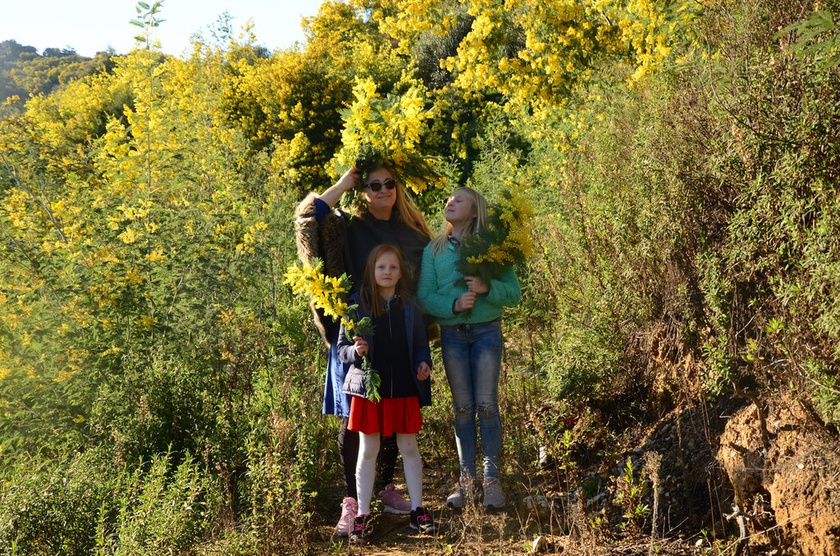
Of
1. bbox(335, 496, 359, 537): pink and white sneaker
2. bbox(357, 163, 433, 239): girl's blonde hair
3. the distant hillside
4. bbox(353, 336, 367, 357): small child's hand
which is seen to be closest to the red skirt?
bbox(353, 336, 367, 357): small child's hand

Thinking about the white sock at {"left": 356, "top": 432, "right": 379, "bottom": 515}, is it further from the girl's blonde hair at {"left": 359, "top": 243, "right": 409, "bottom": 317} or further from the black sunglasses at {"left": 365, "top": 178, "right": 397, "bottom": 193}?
the black sunglasses at {"left": 365, "top": 178, "right": 397, "bottom": 193}

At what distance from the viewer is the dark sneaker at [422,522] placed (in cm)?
371

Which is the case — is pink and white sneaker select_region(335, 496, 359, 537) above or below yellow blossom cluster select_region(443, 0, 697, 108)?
below

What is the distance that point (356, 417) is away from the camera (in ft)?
12.0

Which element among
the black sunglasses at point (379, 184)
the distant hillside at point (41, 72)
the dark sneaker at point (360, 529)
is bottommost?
the dark sneaker at point (360, 529)

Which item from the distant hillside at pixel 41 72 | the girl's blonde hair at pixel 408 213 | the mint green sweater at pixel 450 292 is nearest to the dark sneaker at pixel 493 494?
the mint green sweater at pixel 450 292

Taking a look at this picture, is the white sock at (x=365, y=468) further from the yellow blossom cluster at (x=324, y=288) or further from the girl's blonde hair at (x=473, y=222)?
the girl's blonde hair at (x=473, y=222)

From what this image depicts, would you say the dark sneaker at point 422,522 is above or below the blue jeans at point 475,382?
below

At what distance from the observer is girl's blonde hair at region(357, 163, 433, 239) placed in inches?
158

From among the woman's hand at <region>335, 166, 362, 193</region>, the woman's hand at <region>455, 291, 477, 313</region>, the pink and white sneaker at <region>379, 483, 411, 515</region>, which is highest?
the woman's hand at <region>335, 166, 362, 193</region>

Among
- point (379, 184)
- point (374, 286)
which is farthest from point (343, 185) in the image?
point (374, 286)

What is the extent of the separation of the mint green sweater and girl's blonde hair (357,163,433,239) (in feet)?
0.70

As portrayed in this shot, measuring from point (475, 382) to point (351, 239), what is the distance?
0.93 m

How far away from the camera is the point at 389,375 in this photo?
3.74 m
